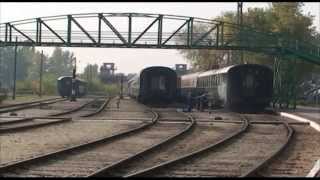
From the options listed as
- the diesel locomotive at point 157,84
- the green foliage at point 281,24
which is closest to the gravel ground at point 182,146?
the diesel locomotive at point 157,84

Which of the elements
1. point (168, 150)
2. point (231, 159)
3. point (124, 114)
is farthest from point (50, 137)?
point (124, 114)

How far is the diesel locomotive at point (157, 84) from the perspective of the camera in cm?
4441

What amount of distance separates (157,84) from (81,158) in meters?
31.8

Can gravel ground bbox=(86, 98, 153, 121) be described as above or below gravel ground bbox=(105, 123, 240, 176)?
below

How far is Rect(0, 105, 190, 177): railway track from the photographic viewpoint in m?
10.8

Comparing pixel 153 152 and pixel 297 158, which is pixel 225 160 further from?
pixel 153 152

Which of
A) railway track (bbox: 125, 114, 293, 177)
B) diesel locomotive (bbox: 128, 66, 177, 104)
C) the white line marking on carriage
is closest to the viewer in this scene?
the white line marking on carriage

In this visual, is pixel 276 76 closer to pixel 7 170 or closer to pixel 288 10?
pixel 288 10

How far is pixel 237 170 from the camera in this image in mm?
11570

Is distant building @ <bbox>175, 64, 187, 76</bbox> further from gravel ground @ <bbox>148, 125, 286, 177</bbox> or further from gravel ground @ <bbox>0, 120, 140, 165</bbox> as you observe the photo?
gravel ground @ <bbox>148, 125, 286, 177</bbox>

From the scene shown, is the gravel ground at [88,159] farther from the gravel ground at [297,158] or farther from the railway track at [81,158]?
the gravel ground at [297,158]

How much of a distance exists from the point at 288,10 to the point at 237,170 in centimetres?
5653

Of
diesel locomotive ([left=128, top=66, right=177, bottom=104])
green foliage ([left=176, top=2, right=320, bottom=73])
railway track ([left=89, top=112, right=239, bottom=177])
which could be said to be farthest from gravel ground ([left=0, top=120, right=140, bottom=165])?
green foliage ([left=176, top=2, right=320, bottom=73])

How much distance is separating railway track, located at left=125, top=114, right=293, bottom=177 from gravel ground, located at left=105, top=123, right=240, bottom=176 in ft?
1.46
